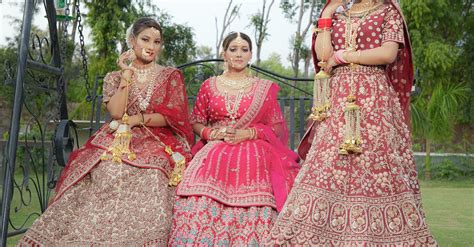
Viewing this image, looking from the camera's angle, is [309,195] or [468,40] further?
[468,40]

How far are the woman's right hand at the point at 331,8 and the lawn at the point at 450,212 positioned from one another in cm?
301

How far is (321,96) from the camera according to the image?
153 inches

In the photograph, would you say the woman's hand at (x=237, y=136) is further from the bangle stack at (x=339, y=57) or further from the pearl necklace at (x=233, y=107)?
the bangle stack at (x=339, y=57)

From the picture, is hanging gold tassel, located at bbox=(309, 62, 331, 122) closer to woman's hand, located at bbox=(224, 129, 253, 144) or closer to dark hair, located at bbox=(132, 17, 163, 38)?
woman's hand, located at bbox=(224, 129, 253, 144)

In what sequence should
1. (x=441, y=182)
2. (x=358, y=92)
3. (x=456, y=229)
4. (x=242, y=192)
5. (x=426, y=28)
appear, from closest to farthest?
(x=358, y=92)
(x=242, y=192)
(x=456, y=229)
(x=441, y=182)
(x=426, y=28)

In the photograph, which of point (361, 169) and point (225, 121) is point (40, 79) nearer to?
point (225, 121)

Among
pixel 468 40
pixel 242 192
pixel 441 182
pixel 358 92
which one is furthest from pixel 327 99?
pixel 468 40

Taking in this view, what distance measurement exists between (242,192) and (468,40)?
16230mm

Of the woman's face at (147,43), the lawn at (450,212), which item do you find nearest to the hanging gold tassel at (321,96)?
the woman's face at (147,43)

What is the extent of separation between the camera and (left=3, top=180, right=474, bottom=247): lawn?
616cm

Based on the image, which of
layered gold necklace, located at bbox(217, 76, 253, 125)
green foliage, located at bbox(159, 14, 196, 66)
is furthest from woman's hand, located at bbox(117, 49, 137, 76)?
green foliage, located at bbox(159, 14, 196, 66)

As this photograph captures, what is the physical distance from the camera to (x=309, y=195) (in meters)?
3.50

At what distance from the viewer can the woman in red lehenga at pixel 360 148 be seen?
3.41 m

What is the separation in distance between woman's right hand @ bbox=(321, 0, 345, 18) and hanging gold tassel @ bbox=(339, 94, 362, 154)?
0.61 meters
